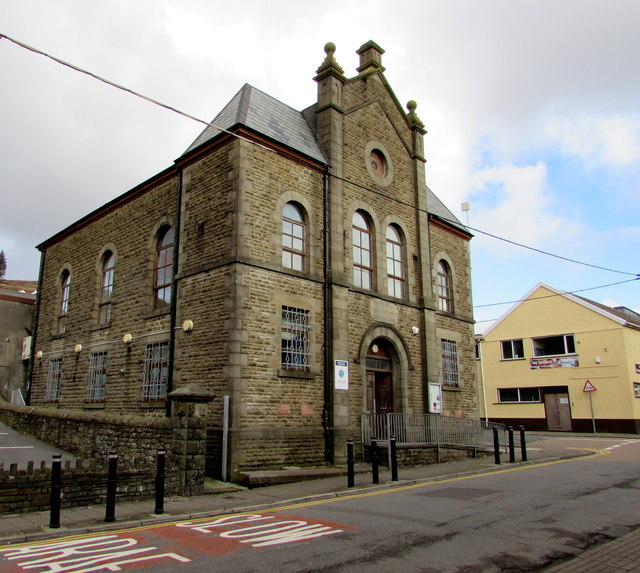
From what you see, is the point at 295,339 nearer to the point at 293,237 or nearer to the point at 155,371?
the point at 293,237

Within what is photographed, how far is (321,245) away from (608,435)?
→ 20.0 metres

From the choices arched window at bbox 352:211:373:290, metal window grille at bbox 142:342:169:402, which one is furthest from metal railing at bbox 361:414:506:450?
metal window grille at bbox 142:342:169:402

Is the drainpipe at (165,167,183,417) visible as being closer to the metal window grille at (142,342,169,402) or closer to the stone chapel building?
the stone chapel building

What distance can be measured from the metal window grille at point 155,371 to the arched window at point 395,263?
7.28 metres

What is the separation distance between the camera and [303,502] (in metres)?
9.72

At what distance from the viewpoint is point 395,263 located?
1853cm

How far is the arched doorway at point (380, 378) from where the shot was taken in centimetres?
1683

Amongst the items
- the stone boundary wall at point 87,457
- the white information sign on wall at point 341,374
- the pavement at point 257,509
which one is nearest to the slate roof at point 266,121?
the white information sign on wall at point 341,374

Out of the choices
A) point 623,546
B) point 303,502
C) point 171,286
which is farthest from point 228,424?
point 623,546

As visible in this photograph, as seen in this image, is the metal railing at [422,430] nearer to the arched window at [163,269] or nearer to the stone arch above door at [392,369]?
the stone arch above door at [392,369]

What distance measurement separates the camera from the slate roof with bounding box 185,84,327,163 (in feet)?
49.2

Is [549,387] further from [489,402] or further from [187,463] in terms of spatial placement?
[187,463]

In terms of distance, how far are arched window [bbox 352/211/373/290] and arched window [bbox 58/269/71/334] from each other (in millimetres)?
11588

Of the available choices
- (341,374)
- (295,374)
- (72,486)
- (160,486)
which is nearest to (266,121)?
(295,374)
